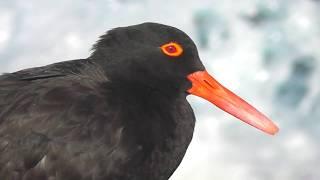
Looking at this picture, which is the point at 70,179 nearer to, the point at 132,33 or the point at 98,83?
the point at 98,83

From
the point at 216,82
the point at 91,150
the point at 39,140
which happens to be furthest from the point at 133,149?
the point at 216,82

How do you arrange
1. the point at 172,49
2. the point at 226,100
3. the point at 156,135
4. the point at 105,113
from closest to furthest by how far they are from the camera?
the point at 105,113, the point at 156,135, the point at 172,49, the point at 226,100

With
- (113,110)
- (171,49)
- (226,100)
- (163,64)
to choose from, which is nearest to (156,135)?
(113,110)

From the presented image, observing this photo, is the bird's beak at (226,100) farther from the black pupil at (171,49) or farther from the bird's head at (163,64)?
the black pupil at (171,49)

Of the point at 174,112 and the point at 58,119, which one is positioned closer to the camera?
the point at 58,119

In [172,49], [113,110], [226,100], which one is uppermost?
[172,49]

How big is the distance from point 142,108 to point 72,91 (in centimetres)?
74

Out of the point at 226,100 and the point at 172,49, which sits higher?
the point at 172,49

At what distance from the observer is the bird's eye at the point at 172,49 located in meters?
8.37

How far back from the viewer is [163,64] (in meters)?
8.48

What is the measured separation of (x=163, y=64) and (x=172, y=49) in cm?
20

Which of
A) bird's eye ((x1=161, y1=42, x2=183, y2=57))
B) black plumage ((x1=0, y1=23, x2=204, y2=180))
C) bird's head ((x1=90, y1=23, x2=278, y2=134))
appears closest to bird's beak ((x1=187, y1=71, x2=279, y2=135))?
bird's head ((x1=90, y1=23, x2=278, y2=134))

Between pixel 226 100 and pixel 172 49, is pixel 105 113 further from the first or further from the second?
pixel 226 100

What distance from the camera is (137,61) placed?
8.34 metres
